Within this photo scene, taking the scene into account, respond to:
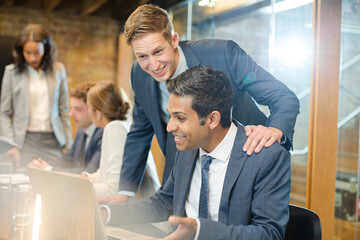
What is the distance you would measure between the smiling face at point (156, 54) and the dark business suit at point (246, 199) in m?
0.32

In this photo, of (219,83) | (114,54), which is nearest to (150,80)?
(219,83)

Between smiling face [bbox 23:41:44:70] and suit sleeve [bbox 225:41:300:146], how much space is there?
6.06ft

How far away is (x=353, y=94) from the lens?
243 cm

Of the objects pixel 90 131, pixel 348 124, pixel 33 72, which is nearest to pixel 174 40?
pixel 90 131

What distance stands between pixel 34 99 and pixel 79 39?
2809 mm

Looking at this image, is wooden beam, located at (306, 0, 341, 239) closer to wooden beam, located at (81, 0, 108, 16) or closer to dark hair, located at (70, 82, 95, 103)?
dark hair, located at (70, 82, 95, 103)

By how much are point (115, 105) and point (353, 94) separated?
136 centimetres

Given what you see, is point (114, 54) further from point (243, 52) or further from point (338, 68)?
point (243, 52)

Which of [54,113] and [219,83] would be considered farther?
[54,113]

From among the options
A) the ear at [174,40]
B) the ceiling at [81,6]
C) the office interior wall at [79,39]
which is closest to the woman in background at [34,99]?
the ear at [174,40]

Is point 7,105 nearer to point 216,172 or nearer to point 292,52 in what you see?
point 292,52

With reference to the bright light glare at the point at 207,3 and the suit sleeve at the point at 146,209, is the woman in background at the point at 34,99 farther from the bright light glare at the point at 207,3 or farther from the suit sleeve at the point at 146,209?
the bright light glare at the point at 207,3

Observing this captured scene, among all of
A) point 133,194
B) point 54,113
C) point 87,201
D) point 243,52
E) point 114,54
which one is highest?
point 114,54

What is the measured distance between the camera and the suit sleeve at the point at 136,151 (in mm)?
1773
